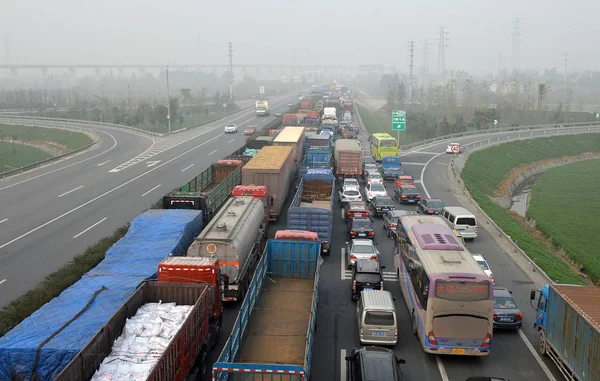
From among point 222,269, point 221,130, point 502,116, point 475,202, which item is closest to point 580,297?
point 222,269

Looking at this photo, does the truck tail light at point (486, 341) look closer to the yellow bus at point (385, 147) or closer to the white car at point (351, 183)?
the white car at point (351, 183)

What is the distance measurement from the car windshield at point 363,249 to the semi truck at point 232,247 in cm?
436

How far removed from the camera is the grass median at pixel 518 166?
28.9 meters

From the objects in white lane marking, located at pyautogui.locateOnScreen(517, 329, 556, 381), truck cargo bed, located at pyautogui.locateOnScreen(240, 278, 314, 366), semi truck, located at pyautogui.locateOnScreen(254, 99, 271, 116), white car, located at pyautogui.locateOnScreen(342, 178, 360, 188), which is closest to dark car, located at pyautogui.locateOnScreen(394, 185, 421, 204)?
white car, located at pyautogui.locateOnScreen(342, 178, 360, 188)

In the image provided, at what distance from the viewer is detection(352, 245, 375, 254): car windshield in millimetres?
23969

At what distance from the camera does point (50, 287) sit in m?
18.1

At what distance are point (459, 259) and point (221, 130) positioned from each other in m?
68.3

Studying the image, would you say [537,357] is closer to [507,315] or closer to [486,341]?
[507,315]

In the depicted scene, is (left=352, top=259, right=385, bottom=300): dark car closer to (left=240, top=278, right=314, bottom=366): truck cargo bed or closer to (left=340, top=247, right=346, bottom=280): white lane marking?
(left=240, top=278, right=314, bottom=366): truck cargo bed

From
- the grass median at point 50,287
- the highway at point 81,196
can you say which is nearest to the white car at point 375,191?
Result: the highway at point 81,196

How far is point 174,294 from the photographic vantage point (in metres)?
15.7

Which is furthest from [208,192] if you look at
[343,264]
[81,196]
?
[81,196]

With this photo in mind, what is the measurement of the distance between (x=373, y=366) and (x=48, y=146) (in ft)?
244

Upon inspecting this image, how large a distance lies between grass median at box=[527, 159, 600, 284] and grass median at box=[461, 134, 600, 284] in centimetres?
130
